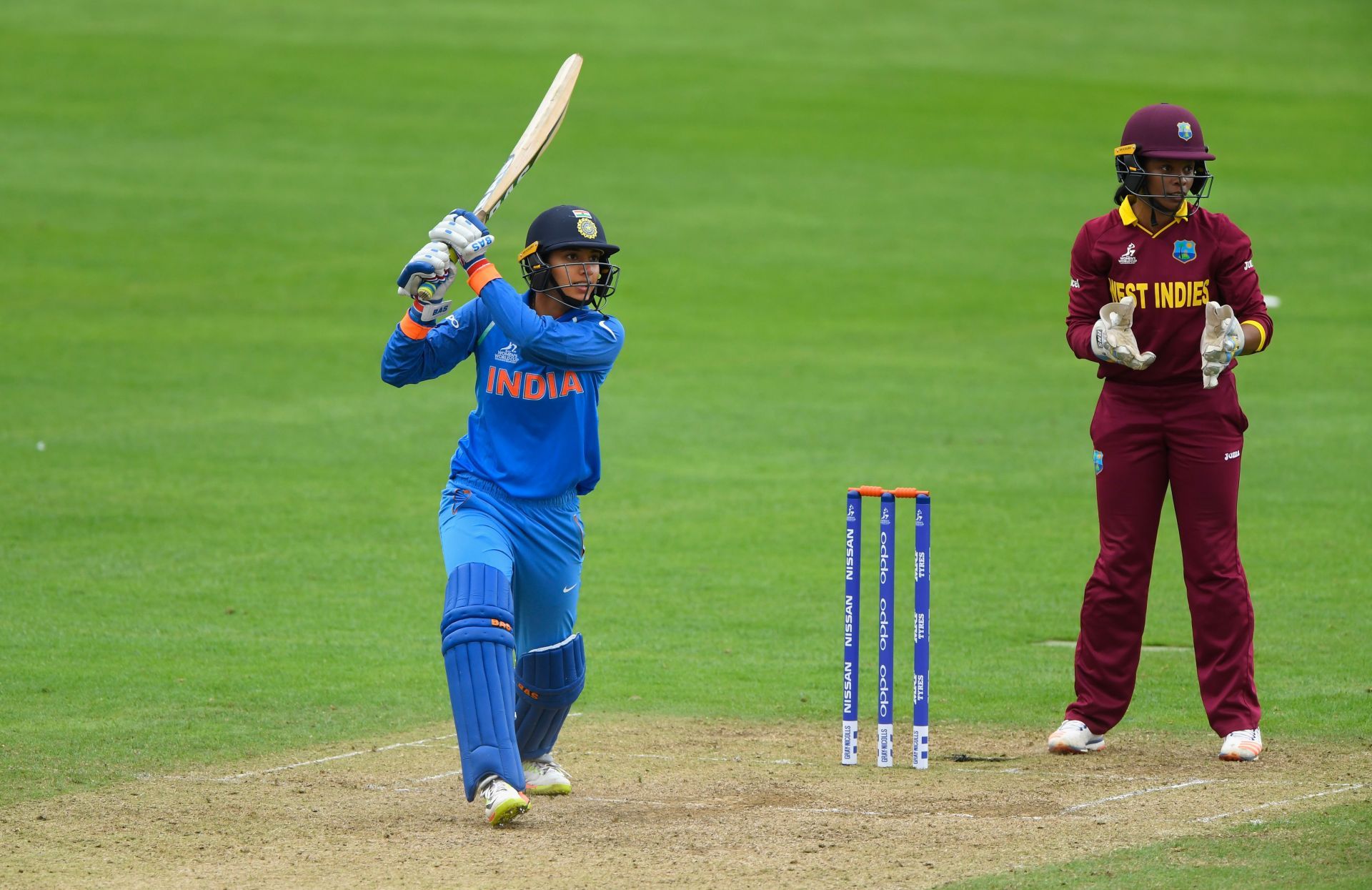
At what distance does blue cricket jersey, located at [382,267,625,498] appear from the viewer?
648 cm

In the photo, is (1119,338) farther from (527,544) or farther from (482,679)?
(482,679)

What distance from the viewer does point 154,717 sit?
8.11 m

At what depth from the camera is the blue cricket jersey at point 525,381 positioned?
6484 mm

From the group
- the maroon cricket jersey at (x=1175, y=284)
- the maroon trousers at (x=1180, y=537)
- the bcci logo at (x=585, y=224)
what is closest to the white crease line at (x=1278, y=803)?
the maroon trousers at (x=1180, y=537)

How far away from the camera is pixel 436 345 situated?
6.84 m

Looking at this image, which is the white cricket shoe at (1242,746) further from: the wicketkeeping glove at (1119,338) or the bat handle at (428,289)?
the bat handle at (428,289)

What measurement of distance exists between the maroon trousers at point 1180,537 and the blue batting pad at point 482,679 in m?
2.60

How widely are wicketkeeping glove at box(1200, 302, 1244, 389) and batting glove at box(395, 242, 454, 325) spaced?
2.90 m

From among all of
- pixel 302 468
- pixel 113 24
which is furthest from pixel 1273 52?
pixel 302 468

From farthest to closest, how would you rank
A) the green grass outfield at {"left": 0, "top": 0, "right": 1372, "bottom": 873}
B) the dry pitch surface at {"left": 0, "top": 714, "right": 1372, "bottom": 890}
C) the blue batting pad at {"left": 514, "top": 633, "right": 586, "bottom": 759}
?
1. the green grass outfield at {"left": 0, "top": 0, "right": 1372, "bottom": 873}
2. the blue batting pad at {"left": 514, "top": 633, "right": 586, "bottom": 759}
3. the dry pitch surface at {"left": 0, "top": 714, "right": 1372, "bottom": 890}

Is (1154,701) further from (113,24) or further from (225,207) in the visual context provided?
(113,24)

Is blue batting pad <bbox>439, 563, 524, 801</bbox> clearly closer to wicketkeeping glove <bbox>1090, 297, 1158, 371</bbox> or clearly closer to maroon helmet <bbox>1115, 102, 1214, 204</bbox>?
wicketkeeping glove <bbox>1090, 297, 1158, 371</bbox>

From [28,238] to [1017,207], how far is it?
14321 mm

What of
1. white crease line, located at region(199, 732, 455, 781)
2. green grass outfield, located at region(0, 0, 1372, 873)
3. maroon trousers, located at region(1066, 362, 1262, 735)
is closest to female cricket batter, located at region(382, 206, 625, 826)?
white crease line, located at region(199, 732, 455, 781)
